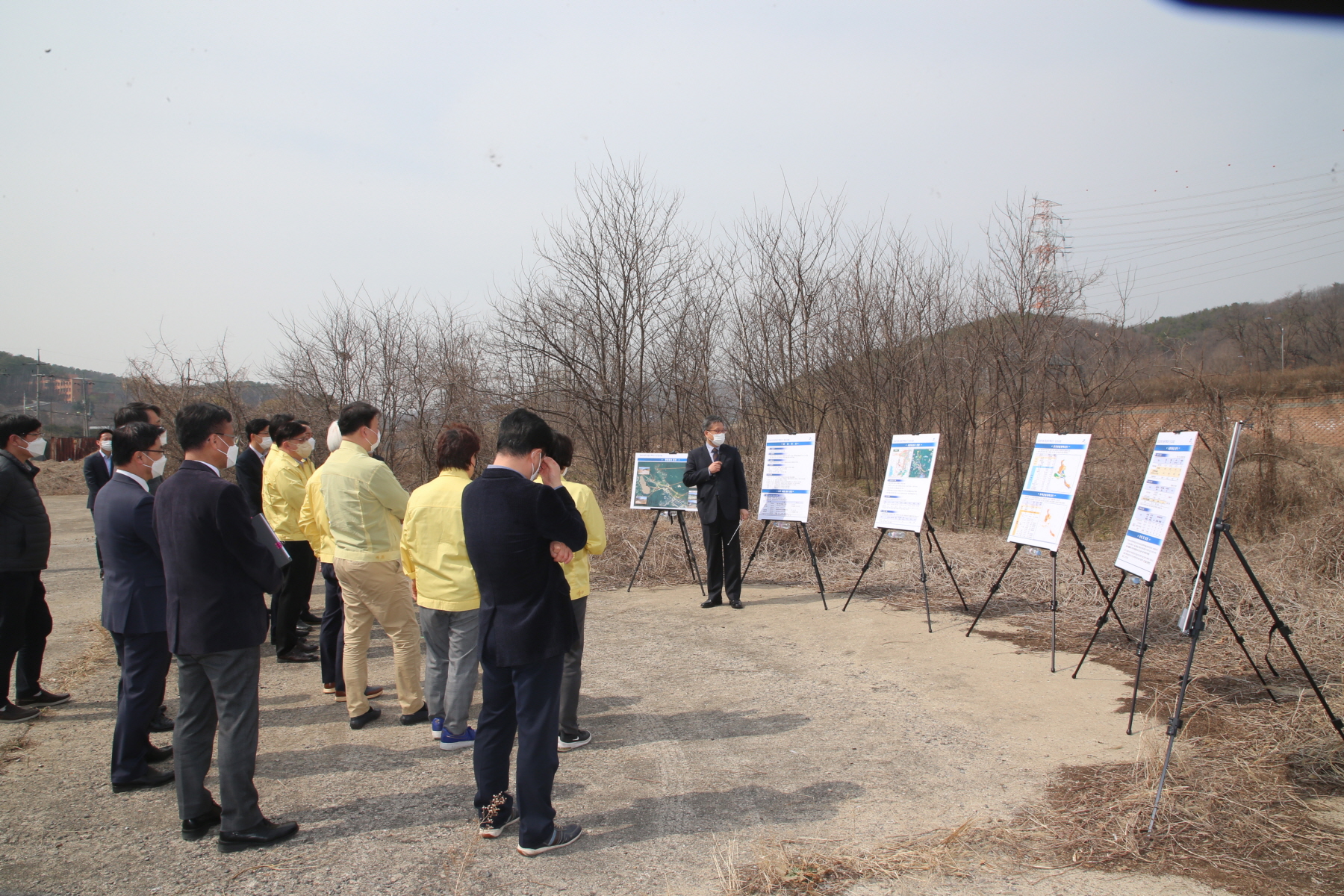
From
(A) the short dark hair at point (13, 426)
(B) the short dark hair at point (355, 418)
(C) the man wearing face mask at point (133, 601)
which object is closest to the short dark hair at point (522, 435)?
(B) the short dark hair at point (355, 418)

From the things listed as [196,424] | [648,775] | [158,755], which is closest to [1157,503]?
[648,775]

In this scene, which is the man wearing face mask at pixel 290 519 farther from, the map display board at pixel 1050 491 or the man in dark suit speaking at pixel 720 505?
the map display board at pixel 1050 491

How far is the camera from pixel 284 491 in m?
5.96

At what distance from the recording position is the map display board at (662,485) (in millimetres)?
8742

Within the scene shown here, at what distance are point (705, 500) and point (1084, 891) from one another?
5417 millimetres

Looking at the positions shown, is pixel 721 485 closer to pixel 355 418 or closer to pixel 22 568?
pixel 355 418

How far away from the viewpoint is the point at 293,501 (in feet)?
19.7

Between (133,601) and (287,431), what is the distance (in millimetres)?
2213

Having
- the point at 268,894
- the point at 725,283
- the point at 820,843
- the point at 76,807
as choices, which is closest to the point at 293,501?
the point at 76,807

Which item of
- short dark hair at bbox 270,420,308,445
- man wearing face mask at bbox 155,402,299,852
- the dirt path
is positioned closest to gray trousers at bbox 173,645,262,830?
man wearing face mask at bbox 155,402,299,852

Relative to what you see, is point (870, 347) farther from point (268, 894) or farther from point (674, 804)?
point (268, 894)

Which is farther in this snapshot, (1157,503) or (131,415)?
(131,415)

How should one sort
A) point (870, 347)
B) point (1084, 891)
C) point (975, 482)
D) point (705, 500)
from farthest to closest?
point (870, 347)
point (975, 482)
point (705, 500)
point (1084, 891)

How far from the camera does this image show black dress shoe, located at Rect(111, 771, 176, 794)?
12.7ft
